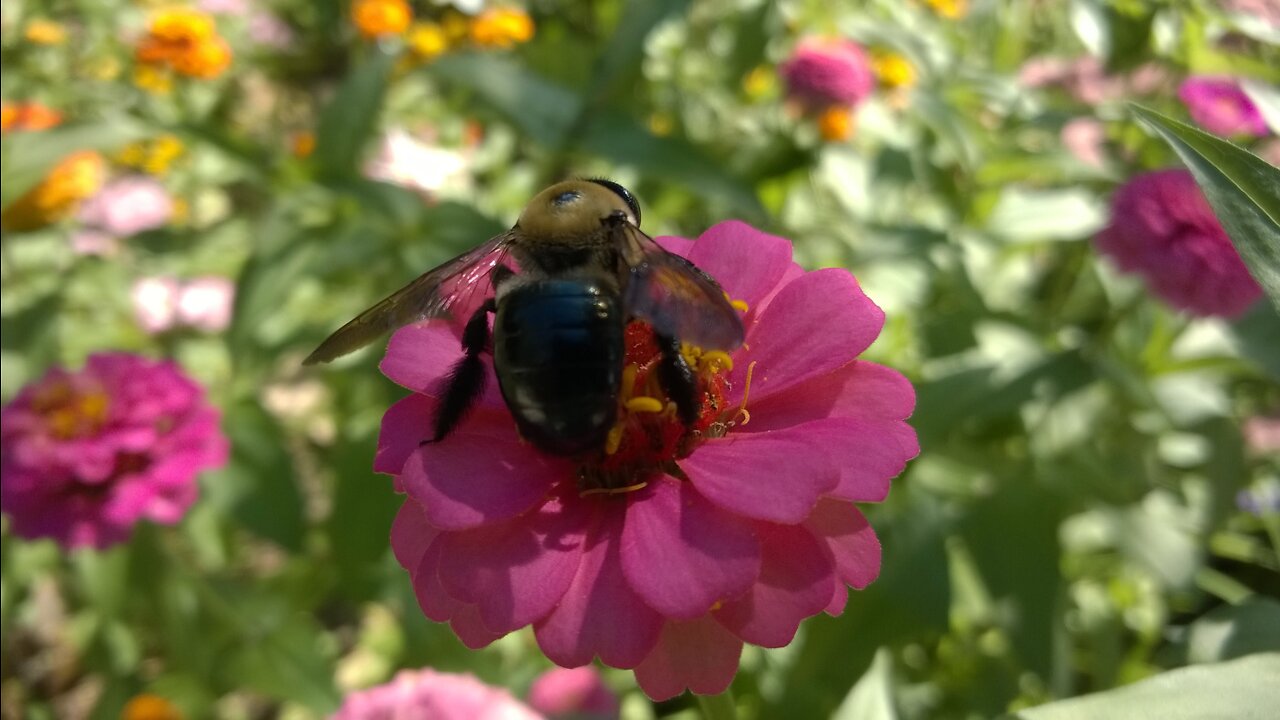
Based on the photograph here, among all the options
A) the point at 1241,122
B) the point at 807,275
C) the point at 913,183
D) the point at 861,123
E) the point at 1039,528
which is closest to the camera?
the point at 807,275

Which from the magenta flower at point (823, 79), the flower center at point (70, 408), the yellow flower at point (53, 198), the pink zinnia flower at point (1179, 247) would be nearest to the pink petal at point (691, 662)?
the pink zinnia flower at point (1179, 247)

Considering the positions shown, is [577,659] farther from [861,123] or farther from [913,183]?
[861,123]

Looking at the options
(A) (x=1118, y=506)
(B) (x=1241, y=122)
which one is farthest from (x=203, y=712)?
(B) (x=1241, y=122)

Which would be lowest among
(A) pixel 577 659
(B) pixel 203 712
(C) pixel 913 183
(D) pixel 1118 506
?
(B) pixel 203 712

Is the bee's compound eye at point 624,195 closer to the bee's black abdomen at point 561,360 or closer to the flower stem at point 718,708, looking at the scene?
the bee's black abdomen at point 561,360

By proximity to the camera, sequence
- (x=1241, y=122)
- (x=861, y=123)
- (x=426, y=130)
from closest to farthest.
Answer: (x=1241, y=122), (x=861, y=123), (x=426, y=130)

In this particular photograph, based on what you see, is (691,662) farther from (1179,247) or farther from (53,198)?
(53,198)
